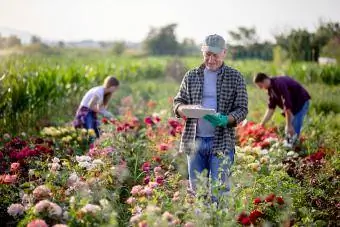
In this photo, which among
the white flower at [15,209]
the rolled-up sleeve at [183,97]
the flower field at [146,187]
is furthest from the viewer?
the rolled-up sleeve at [183,97]

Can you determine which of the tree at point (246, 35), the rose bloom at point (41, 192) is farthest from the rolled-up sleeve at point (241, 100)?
the tree at point (246, 35)

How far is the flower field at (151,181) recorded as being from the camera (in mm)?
3391

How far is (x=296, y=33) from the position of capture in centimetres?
2756

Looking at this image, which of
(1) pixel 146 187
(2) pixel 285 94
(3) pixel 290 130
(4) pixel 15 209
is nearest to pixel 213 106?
(1) pixel 146 187

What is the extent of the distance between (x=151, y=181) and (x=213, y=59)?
1.27 meters

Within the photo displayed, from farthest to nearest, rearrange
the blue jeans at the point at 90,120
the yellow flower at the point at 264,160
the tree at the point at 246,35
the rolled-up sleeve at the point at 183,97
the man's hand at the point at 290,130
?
the tree at the point at 246,35 → the blue jeans at the point at 90,120 → the man's hand at the point at 290,130 → the yellow flower at the point at 264,160 → the rolled-up sleeve at the point at 183,97

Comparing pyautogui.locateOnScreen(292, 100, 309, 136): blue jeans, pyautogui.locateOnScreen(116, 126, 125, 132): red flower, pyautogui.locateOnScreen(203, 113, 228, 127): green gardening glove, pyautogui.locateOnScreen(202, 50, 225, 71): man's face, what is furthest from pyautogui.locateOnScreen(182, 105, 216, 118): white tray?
pyautogui.locateOnScreen(292, 100, 309, 136): blue jeans

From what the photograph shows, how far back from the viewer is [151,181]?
4.45m

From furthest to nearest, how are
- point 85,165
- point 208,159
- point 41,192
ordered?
A: point 85,165 < point 208,159 < point 41,192

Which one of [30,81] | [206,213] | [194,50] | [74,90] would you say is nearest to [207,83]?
[206,213]

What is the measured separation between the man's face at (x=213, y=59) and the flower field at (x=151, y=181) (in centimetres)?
85

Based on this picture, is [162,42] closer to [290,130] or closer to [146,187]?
[290,130]

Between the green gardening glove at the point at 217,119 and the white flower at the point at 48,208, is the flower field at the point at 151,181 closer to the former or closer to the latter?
the white flower at the point at 48,208

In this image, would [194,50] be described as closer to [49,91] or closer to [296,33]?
[296,33]
